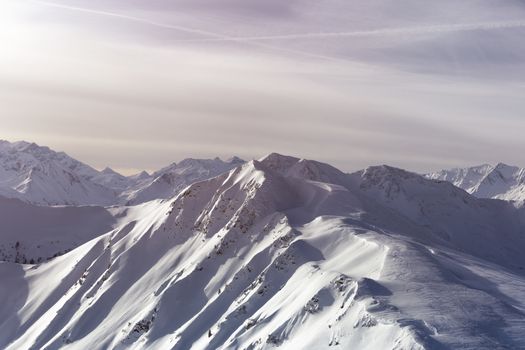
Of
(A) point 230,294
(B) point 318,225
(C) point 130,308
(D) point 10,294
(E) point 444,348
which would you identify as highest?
(E) point 444,348

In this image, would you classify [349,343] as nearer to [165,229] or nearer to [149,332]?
[149,332]

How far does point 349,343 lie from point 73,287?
2919 inches

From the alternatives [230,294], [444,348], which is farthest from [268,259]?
[444,348]

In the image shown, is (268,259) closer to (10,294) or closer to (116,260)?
(116,260)

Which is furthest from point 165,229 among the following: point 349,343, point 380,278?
point 349,343

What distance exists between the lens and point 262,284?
88750 mm

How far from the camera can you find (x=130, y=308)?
102312mm

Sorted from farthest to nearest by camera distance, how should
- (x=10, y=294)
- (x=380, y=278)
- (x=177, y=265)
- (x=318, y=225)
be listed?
Answer: (x=10, y=294), (x=177, y=265), (x=318, y=225), (x=380, y=278)

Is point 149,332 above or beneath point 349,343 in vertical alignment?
beneath

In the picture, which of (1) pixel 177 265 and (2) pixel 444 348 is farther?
(1) pixel 177 265

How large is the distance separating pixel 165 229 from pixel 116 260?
36.3 ft

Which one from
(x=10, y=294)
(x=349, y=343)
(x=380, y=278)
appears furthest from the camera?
(x=10, y=294)

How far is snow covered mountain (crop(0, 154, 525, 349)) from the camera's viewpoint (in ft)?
198

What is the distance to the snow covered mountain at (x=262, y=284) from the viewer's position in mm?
60375
